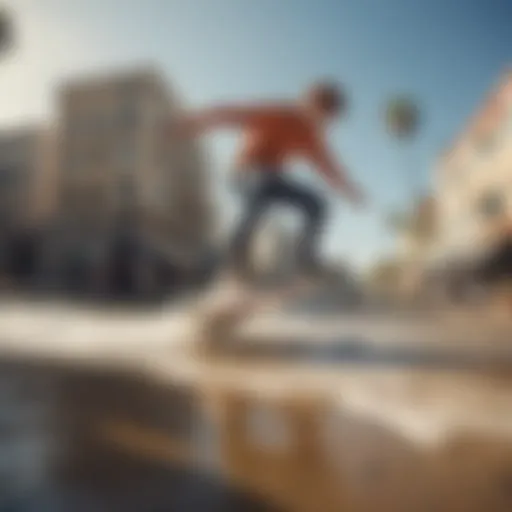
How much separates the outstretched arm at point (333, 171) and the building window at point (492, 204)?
1.65 feet

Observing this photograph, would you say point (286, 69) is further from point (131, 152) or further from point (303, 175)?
point (131, 152)

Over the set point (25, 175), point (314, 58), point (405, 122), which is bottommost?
point (25, 175)

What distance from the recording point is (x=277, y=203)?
77.1 inches

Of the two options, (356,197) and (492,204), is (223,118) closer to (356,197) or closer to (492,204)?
(356,197)

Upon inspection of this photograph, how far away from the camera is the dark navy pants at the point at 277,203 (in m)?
1.90

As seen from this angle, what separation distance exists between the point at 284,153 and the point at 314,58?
33cm

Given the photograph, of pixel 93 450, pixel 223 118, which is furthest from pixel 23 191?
pixel 93 450

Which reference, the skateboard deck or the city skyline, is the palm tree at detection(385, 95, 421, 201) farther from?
the skateboard deck

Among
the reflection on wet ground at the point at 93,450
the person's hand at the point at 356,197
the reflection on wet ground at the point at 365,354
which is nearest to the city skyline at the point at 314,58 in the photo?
the person's hand at the point at 356,197

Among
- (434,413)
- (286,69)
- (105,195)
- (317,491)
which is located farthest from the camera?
(286,69)

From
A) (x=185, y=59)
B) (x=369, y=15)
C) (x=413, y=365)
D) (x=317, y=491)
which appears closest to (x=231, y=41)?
(x=185, y=59)

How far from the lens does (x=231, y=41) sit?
198cm

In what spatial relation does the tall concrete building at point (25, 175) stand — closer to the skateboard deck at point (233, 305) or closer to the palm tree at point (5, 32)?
the palm tree at point (5, 32)

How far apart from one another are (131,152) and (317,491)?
3.82 feet
